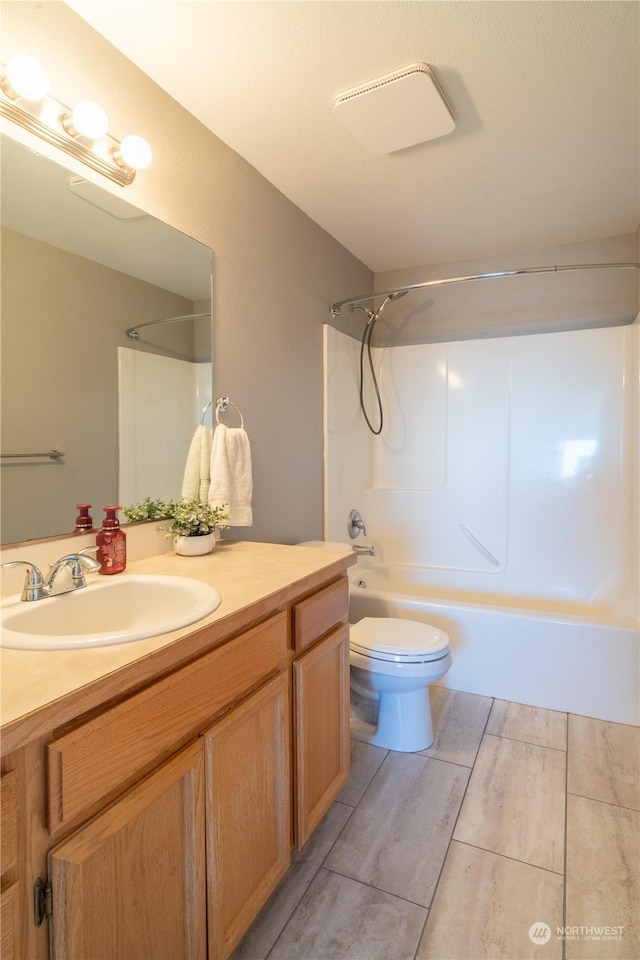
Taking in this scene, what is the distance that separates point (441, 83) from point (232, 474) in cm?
143

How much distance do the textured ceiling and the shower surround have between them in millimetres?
762

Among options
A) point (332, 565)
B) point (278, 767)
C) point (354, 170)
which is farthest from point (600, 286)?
point (278, 767)

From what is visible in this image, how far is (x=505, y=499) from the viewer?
2934 mm

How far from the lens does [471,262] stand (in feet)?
9.85

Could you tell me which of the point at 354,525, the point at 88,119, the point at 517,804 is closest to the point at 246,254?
the point at 88,119

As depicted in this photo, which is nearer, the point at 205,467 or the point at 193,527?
the point at 193,527

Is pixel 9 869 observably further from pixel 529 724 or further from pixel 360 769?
pixel 529 724

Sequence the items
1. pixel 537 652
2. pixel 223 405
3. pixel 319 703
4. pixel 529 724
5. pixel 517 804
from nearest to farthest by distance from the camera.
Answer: pixel 319 703 < pixel 517 804 < pixel 223 405 < pixel 529 724 < pixel 537 652

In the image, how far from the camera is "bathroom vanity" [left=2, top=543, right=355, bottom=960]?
0.67 m

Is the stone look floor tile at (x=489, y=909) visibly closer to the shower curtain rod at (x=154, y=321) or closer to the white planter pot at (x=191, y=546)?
the white planter pot at (x=191, y=546)

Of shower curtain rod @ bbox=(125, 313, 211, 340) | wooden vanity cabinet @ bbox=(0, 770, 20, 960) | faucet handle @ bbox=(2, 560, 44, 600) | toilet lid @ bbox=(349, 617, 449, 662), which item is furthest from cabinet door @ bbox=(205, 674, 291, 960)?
shower curtain rod @ bbox=(125, 313, 211, 340)

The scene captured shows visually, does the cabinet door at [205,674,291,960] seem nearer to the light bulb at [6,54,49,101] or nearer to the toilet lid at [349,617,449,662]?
the toilet lid at [349,617,449,662]

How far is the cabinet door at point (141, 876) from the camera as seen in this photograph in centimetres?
70

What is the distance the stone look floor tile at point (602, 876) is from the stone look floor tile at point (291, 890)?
0.66 m
